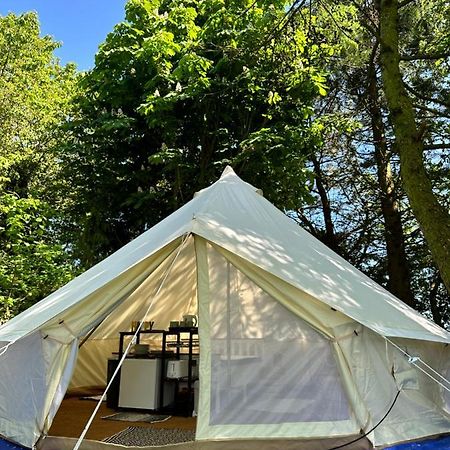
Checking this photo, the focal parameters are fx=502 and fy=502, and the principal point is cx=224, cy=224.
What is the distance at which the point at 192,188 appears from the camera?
286 inches

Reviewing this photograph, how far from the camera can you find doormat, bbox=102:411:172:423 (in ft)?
13.8

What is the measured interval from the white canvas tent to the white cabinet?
146 cm

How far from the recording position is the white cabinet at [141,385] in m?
4.62

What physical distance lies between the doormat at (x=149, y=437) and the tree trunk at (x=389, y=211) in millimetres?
5461

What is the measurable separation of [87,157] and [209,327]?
471 cm

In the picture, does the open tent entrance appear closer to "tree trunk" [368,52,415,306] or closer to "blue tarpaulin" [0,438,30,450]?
"blue tarpaulin" [0,438,30,450]

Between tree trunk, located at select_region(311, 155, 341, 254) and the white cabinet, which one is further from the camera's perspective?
tree trunk, located at select_region(311, 155, 341, 254)

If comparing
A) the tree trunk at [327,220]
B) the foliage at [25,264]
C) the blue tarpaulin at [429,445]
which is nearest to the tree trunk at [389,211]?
the tree trunk at [327,220]

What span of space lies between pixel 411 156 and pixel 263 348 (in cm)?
218

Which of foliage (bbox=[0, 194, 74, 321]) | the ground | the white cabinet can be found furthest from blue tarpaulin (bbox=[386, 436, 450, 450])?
foliage (bbox=[0, 194, 74, 321])

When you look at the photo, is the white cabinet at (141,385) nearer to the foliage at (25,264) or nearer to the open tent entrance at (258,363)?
the open tent entrance at (258,363)

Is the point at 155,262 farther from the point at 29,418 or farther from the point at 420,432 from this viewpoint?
the point at 420,432

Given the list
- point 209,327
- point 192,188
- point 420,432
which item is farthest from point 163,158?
point 420,432

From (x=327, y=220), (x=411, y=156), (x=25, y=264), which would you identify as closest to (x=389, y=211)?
(x=327, y=220)
